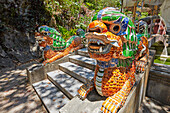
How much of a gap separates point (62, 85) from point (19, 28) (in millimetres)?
6526

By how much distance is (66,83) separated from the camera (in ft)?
10.6

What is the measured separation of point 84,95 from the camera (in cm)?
186

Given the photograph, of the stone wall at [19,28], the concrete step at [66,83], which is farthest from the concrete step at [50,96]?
the stone wall at [19,28]

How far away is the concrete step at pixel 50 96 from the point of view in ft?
8.57

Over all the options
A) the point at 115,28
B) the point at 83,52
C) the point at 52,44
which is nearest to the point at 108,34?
the point at 115,28

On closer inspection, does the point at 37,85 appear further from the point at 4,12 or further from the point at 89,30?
the point at 4,12

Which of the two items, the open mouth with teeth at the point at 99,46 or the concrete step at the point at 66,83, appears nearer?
the open mouth with teeth at the point at 99,46

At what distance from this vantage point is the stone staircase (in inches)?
108

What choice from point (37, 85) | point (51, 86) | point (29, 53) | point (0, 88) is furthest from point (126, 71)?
point (29, 53)

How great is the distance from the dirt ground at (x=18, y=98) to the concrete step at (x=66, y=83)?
0.77 meters

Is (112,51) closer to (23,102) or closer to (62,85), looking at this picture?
(62,85)

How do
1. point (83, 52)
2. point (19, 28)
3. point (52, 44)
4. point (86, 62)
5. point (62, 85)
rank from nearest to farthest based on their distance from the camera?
1. point (62, 85)
2. point (86, 62)
3. point (52, 44)
4. point (83, 52)
5. point (19, 28)

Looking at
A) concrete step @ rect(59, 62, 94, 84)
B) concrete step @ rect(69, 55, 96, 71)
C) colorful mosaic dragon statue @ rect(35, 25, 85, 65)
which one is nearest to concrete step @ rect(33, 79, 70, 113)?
concrete step @ rect(59, 62, 94, 84)

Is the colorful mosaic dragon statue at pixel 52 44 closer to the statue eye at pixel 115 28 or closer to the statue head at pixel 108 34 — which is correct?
the statue head at pixel 108 34
